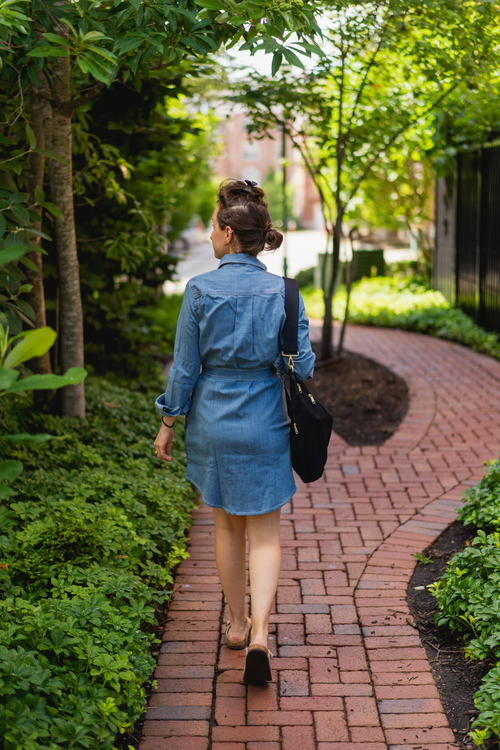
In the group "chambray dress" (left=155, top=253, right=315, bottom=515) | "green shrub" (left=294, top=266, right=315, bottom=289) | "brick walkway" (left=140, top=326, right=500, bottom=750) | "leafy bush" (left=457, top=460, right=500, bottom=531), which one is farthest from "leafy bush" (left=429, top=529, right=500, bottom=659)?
"green shrub" (left=294, top=266, right=315, bottom=289)

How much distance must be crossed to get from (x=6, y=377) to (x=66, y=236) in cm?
355

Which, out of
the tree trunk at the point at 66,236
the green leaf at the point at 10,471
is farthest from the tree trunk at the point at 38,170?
the green leaf at the point at 10,471

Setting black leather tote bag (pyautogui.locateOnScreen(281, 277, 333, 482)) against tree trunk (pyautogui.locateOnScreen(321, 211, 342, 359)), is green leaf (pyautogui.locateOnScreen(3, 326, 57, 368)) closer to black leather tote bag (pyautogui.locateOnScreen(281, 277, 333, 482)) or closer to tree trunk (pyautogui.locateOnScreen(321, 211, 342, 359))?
black leather tote bag (pyautogui.locateOnScreen(281, 277, 333, 482))

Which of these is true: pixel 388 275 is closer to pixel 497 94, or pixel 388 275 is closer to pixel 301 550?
pixel 497 94

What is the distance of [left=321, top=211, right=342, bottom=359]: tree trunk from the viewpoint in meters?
8.63

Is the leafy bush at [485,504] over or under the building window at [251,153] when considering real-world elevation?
under

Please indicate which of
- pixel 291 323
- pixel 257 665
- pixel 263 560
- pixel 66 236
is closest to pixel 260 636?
pixel 257 665

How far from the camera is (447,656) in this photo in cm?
334

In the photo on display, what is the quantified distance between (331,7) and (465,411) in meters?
3.27

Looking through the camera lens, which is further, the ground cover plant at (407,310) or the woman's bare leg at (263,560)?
the ground cover plant at (407,310)

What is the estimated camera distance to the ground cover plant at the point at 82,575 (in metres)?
2.57

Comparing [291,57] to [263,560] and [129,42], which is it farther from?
[263,560]

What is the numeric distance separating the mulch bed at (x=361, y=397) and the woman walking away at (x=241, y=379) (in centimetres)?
351

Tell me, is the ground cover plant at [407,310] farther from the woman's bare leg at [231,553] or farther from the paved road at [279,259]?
the woman's bare leg at [231,553]
